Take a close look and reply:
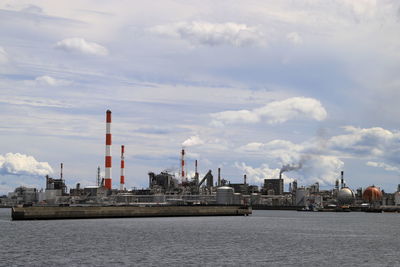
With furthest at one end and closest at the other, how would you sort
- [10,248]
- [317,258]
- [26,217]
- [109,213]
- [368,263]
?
[109,213] → [26,217] → [10,248] → [317,258] → [368,263]

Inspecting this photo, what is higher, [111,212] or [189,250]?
[111,212]

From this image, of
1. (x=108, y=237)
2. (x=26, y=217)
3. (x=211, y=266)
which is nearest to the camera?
(x=211, y=266)

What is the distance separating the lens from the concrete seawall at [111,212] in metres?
132

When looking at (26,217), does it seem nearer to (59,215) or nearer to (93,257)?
(59,215)

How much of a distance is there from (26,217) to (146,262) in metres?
80.9

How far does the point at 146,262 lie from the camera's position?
5844 centimetres

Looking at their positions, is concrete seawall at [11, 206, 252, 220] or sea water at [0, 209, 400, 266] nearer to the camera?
sea water at [0, 209, 400, 266]

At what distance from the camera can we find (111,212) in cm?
15575

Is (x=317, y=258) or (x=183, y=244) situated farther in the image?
(x=183, y=244)

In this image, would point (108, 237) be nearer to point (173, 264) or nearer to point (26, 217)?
point (173, 264)

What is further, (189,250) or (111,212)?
(111,212)

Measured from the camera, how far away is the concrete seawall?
433 feet

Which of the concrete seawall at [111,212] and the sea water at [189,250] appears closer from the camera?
the sea water at [189,250]

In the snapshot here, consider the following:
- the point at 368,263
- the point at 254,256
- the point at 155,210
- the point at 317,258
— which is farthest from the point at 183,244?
the point at 155,210
